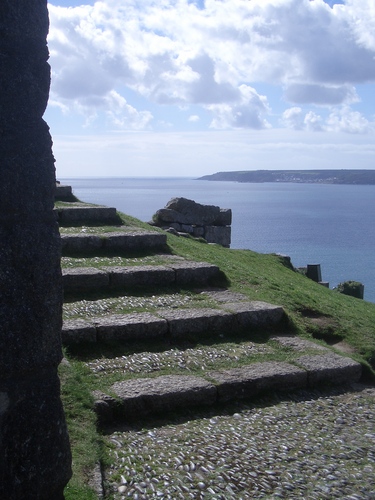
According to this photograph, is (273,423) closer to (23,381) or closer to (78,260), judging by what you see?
(23,381)

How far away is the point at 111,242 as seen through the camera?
33.1ft

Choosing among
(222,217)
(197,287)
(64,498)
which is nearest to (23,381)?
(64,498)

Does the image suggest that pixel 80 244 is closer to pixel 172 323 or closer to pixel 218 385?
pixel 172 323

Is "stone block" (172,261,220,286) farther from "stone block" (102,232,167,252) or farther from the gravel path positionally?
the gravel path

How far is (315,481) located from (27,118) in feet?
10.6

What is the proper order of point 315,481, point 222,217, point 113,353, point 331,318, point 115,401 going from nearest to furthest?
point 315,481
point 115,401
point 113,353
point 331,318
point 222,217

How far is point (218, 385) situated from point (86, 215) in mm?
6158

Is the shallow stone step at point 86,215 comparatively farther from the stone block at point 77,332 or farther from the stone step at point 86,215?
the stone block at point 77,332

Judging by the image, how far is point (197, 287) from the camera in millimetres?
9031

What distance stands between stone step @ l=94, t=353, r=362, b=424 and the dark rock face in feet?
6.03

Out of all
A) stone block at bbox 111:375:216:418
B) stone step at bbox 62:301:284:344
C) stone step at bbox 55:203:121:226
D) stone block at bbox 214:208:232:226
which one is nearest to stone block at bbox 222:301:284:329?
stone step at bbox 62:301:284:344

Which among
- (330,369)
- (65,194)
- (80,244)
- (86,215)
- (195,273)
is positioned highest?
(65,194)

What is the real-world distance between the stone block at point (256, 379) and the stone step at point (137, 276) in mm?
2406

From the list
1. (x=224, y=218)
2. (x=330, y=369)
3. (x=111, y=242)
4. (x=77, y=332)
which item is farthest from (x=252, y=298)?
(x=224, y=218)
